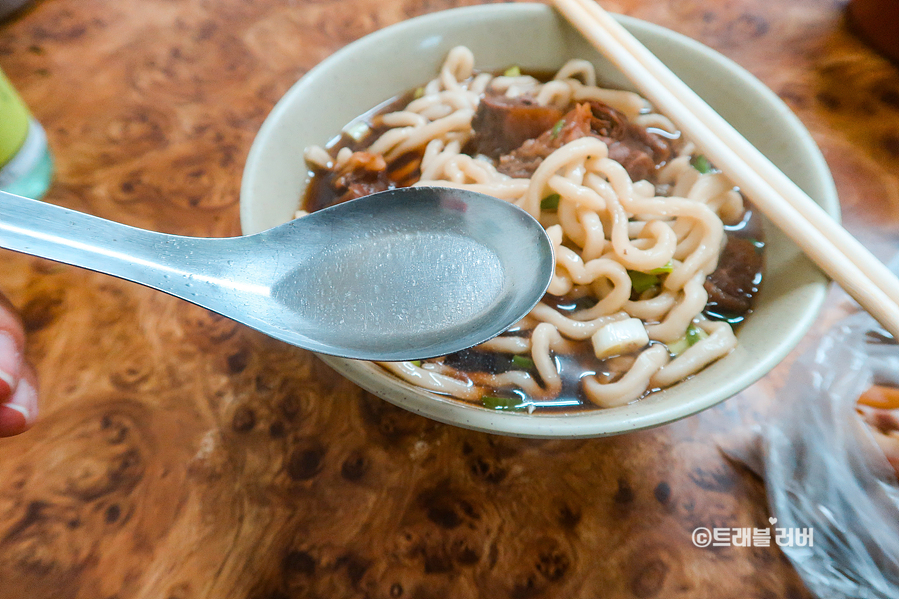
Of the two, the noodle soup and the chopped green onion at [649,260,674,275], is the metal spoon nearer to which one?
the noodle soup

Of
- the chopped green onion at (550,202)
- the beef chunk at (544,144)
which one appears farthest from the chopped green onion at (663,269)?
the beef chunk at (544,144)

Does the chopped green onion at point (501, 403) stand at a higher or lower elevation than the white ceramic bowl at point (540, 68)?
lower

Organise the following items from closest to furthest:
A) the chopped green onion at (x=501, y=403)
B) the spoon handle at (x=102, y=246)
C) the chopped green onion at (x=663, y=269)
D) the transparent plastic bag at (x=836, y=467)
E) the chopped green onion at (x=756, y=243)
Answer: the spoon handle at (x=102, y=246) < the transparent plastic bag at (x=836, y=467) < the chopped green onion at (x=501, y=403) < the chopped green onion at (x=663, y=269) < the chopped green onion at (x=756, y=243)

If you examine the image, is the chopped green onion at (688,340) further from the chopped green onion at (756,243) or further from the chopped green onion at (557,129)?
the chopped green onion at (557,129)

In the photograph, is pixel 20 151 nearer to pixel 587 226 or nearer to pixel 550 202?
pixel 550 202

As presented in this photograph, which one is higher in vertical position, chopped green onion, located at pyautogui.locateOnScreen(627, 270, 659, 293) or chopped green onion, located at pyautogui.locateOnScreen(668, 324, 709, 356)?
chopped green onion, located at pyautogui.locateOnScreen(627, 270, 659, 293)

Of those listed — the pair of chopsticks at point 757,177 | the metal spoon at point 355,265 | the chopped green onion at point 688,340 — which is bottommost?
the chopped green onion at point 688,340

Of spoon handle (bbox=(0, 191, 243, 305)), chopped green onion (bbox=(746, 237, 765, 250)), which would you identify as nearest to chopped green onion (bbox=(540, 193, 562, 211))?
chopped green onion (bbox=(746, 237, 765, 250))

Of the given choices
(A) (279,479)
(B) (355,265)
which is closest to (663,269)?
(B) (355,265)
